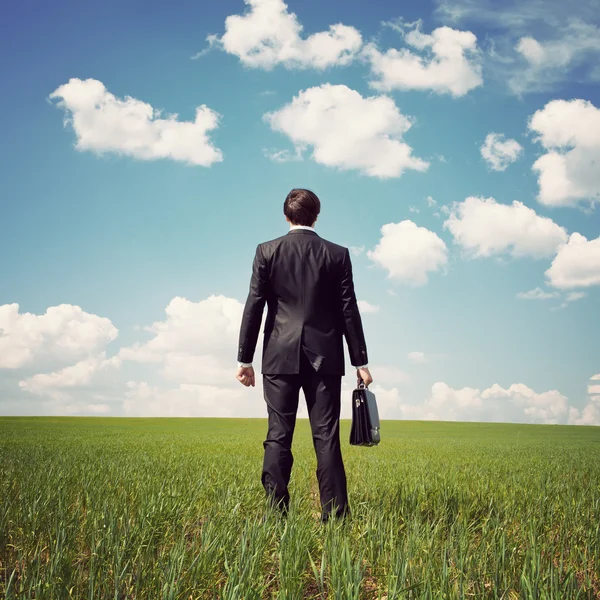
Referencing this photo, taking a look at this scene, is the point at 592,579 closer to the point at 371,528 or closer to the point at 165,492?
the point at 371,528

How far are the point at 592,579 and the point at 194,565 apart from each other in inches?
110

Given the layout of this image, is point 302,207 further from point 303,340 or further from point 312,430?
point 312,430

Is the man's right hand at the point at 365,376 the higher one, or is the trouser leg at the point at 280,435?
the man's right hand at the point at 365,376

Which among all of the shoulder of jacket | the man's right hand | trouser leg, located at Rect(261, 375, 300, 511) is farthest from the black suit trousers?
the shoulder of jacket

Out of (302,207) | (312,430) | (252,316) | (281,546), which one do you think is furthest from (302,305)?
(281,546)

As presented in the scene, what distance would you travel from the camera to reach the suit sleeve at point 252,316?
502 centimetres

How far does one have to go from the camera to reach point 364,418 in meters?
4.98

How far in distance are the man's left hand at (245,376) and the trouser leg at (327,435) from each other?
52 centimetres

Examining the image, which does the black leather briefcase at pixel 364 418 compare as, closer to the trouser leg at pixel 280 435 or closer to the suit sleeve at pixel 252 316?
the trouser leg at pixel 280 435

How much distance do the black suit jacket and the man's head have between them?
0.12 meters

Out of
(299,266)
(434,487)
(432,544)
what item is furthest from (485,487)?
(299,266)

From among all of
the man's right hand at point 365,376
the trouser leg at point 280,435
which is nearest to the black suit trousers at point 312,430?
the trouser leg at point 280,435

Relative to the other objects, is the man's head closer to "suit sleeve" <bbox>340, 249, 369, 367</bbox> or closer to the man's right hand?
"suit sleeve" <bbox>340, 249, 369, 367</bbox>

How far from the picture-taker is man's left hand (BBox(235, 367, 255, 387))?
507 centimetres
